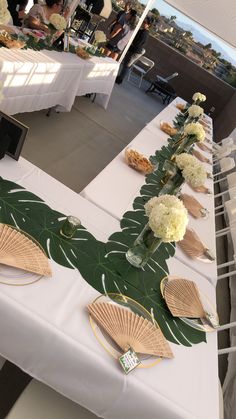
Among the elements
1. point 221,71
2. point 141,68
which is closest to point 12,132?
point 141,68

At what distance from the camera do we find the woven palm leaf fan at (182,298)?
1.50 meters

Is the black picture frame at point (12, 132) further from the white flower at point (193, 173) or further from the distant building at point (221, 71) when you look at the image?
the distant building at point (221, 71)

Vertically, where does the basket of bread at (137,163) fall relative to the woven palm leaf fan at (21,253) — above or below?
below

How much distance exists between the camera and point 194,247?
6.57ft

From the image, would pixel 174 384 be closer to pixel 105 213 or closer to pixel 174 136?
pixel 105 213

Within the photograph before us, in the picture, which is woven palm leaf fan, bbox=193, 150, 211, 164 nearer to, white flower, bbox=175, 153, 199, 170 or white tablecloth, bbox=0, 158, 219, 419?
white flower, bbox=175, 153, 199, 170

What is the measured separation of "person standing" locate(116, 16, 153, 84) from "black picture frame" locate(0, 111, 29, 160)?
649 cm

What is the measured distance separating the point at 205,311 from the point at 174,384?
468 millimetres

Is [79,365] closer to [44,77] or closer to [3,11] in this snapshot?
[3,11]

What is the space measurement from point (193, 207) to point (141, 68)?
24.4 ft

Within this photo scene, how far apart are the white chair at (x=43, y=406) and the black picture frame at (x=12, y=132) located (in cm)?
100

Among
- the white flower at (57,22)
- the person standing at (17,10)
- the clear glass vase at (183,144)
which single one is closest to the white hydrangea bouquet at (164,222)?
the clear glass vase at (183,144)

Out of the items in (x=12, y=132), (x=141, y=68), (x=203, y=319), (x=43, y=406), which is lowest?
(x=141, y=68)

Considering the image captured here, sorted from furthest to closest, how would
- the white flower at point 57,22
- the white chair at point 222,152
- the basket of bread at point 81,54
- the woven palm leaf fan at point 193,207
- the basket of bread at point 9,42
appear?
the white chair at point 222,152 → the basket of bread at point 81,54 → the white flower at point 57,22 → the basket of bread at point 9,42 → the woven palm leaf fan at point 193,207
